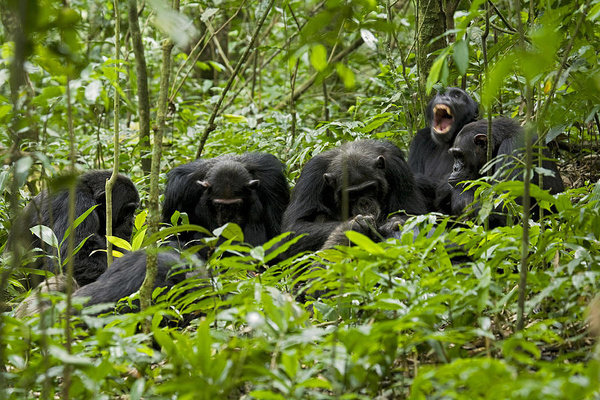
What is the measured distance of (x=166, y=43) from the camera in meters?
3.69

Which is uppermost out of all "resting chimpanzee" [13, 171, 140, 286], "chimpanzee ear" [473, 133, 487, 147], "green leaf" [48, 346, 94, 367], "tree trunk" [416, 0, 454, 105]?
"tree trunk" [416, 0, 454, 105]

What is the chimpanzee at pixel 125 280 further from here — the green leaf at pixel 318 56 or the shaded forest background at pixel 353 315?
the green leaf at pixel 318 56

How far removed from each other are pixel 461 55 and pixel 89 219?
4513mm

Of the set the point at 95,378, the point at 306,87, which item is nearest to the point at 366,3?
the point at 95,378

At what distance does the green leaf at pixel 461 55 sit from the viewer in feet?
8.90

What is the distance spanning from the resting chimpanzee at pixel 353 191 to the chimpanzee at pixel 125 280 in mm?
1485

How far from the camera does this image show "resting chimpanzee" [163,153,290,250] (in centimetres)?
655

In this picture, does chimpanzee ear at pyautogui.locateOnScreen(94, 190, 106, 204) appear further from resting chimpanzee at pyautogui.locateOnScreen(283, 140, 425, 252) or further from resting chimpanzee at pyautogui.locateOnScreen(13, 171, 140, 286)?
resting chimpanzee at pyautogui.locateOnScreen(283, 140, 425, 252)

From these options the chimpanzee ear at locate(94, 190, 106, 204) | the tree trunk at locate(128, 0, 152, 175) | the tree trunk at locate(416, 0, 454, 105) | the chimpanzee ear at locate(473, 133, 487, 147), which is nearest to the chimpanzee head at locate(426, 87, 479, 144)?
the tree trunk at locate(416, 0, 454, 105)

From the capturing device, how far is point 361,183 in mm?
5836

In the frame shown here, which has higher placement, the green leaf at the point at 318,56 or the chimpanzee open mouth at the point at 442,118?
the green leaf at the point at 318,56

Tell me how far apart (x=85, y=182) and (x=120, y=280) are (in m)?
2.34

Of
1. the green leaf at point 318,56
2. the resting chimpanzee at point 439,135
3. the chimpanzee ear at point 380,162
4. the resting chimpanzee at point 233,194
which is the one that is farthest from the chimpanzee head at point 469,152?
the green leaf at point 318,56

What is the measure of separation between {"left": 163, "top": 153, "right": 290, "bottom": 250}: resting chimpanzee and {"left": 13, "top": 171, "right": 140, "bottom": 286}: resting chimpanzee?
0.40 metres
